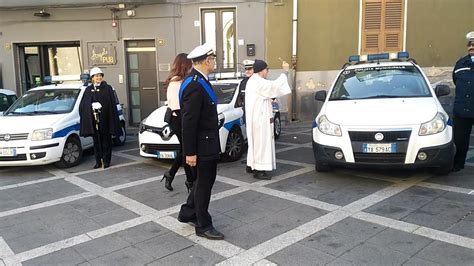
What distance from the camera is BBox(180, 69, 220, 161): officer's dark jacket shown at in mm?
3879

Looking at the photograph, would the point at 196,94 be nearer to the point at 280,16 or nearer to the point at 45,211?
the point at 45,211

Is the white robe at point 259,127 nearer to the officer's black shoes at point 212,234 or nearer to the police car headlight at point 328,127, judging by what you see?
the police car headlight at point 328,127

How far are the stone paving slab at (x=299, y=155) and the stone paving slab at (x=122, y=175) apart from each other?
2368 mm

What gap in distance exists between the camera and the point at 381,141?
18.2ft

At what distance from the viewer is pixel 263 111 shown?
6.43 meters

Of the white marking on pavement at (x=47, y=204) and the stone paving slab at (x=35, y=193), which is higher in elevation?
the white marking on pavement at (x=47, y=204)

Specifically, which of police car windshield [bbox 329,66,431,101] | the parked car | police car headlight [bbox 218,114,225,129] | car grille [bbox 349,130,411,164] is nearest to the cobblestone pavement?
car grille [bbox 349,130,411,164]

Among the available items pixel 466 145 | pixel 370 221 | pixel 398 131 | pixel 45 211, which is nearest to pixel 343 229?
pixel 370 221

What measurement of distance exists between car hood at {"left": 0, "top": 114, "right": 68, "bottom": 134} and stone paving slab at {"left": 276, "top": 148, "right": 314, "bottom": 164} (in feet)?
13.8

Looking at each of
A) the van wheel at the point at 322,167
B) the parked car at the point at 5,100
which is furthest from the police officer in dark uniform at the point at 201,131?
the parked car at the point at 5,100

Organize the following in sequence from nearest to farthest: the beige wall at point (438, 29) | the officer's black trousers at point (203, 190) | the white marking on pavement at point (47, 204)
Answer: the officer's black trousers at point (203, 190)
the white marking on pavement at point (47, 204)
the beige wall at point (438, 29)

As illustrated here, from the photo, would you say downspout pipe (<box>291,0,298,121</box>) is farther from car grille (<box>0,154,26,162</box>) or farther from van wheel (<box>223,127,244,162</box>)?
car grille (<box>0,154,26,162</box>)

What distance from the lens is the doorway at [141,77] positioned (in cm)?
1361

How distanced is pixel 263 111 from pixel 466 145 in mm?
3045
